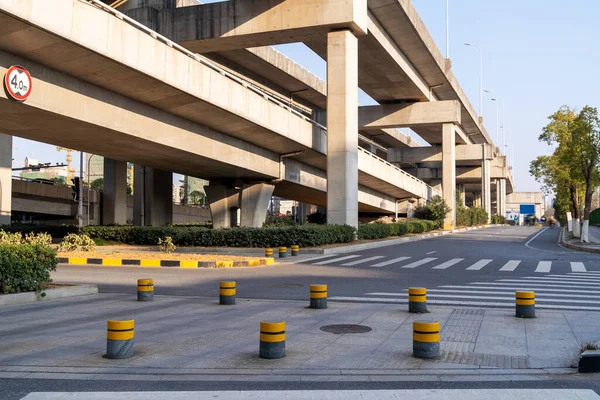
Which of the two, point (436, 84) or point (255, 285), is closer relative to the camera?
point (255, 285)

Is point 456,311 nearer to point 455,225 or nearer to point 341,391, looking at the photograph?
point 341,391

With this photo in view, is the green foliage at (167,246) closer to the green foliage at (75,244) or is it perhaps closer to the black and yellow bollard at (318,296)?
the green foliage at (75,244)

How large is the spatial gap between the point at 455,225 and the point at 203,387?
57.0 metres

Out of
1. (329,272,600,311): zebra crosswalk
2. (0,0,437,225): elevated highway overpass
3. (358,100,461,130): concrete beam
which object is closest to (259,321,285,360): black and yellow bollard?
(329,272,600,311): zebra crosswalk

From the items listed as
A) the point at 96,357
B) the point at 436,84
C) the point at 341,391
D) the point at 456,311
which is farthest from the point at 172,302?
the point at 436,84

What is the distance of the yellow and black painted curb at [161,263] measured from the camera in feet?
68.4

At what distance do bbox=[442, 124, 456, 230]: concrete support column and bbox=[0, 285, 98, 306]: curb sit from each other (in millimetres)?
47485

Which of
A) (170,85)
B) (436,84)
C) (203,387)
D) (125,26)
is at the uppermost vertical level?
(436,84)

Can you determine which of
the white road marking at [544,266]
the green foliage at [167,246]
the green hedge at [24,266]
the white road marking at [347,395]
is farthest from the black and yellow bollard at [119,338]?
the green foliage at [167,246]

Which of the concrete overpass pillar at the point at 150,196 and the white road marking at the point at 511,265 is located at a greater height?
the concrete overpass pillar at the point at 150,196

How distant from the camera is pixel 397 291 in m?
14.5

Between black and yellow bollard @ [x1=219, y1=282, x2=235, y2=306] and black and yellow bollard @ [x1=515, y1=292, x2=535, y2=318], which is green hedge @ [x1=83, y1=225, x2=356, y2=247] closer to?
black and yellow bollard @ [x1=219, y1=282, x2=235, y2=306]

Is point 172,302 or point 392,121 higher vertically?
point 392,121

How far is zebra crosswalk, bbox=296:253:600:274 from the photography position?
2047cm
